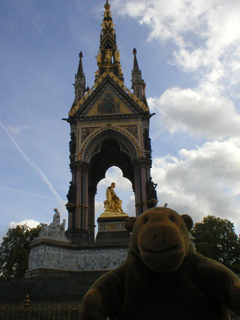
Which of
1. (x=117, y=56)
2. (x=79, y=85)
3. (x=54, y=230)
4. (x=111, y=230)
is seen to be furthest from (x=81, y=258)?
(x=117, y=56)

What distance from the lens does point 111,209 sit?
1858 cm

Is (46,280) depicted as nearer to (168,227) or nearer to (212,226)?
(168,227)

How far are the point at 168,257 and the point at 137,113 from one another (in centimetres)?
1858

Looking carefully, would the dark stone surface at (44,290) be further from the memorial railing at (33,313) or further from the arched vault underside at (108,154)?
the arched vault underside at (108,154)

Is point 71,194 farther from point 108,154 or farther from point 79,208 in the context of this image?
point 108,154

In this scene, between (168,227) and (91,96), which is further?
(91,96)

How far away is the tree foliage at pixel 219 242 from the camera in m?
30.0

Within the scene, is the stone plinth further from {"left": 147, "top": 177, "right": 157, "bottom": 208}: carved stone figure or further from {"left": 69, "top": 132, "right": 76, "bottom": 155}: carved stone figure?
{"left": 69, "top": 132, "right": 76, "bottom": 155}: carved stone figure

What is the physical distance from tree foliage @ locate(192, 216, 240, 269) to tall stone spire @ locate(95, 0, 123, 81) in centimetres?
1932

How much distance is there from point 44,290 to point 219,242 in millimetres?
25391

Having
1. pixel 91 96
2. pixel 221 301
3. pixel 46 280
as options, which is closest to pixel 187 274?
pixel 221 301

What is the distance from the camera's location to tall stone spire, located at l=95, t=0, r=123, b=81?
2503 cm

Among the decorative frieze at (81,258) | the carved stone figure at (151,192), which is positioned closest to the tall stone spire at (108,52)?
the carved stone figure at (151,192)

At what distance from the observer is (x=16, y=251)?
102 feet
